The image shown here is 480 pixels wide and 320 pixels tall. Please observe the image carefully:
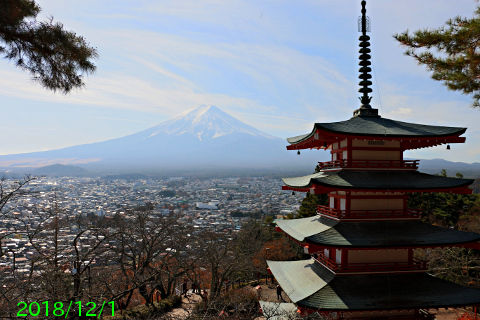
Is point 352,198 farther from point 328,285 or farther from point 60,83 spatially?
point 60,83

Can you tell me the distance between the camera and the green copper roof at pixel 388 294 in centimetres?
816

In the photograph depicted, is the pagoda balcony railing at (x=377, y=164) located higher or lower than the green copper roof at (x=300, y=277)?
higher

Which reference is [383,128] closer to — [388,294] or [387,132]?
[387,132]

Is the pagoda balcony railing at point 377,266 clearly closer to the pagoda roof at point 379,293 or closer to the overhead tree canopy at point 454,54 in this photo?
the pagoda roof at point 379,293

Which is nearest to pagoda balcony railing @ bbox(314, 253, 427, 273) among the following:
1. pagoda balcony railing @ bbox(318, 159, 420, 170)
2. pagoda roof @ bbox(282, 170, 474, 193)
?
pagoda roof @ bbox(282, 170, 474, 193)

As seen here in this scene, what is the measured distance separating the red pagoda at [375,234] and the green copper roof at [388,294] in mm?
25

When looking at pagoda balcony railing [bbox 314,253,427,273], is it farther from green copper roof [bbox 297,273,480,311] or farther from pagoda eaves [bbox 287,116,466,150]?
pagoda eaves [bbox 287,116,466,150]

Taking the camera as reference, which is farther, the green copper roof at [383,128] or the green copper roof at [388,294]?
the green copper roof at [383,128]

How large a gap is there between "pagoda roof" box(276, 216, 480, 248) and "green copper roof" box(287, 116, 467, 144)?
8.68ft

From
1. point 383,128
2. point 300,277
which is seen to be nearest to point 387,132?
point 383,128

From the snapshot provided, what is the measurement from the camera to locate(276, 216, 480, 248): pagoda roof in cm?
849

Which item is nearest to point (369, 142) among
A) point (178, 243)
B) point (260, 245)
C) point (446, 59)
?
point (446, 59)

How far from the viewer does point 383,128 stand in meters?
9.43

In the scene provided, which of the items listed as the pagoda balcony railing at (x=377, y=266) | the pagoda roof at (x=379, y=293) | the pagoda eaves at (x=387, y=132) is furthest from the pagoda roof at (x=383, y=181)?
the pagoda roof at (x=379, y=293)
